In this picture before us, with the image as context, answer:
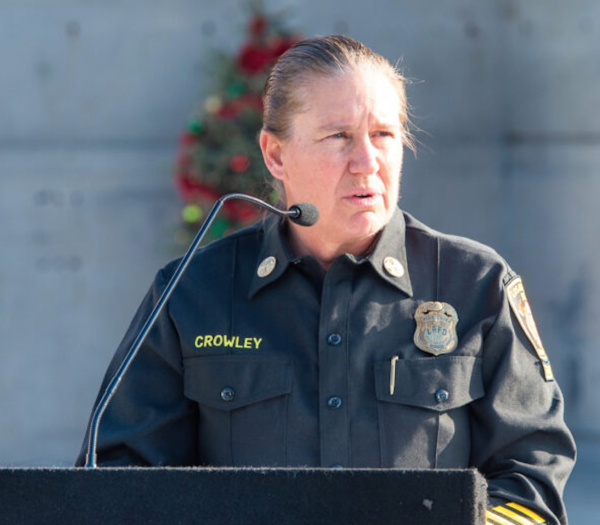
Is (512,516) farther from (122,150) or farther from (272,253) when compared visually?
(122,150)

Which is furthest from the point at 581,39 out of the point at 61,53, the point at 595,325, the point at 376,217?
the point at 376,217

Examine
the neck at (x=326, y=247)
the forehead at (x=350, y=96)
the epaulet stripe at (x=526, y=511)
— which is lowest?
the epaulet stripe at (x=526, y=511)

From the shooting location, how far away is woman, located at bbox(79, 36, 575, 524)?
1.84 meters

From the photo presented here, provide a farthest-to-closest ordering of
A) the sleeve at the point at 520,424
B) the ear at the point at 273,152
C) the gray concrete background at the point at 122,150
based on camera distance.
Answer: the gray concrete background at the point at 122,150
the ear at the point at 273,152
the sleeve at the point at 520,424

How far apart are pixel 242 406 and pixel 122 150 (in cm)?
361

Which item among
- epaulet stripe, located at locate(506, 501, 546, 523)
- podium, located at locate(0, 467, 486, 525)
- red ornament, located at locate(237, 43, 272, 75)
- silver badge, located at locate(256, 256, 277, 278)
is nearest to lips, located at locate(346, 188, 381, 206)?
silver badge, located at locate(256, 256, 277, 278)

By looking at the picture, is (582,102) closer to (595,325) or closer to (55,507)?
(595,325)

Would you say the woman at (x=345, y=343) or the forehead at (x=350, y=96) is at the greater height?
the forehead at (x=350, y=96)

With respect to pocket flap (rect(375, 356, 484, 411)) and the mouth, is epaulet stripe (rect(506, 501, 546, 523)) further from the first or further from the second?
the mouth

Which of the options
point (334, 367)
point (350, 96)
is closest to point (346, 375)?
point (334, 367)

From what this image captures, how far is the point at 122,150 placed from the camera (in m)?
5.33

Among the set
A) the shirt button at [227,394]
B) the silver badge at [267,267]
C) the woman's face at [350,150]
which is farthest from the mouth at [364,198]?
the shirt button at [227,394]

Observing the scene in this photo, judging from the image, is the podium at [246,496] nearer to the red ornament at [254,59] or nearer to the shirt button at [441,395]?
the shirt button at [441,395]

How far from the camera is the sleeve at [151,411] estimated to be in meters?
1.91
